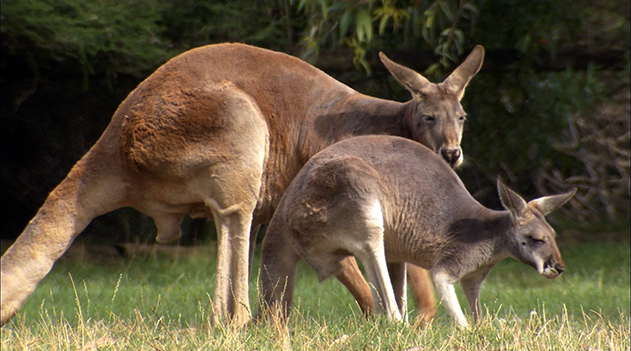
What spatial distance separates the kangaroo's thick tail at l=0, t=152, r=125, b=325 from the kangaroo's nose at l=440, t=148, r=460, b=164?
170cm

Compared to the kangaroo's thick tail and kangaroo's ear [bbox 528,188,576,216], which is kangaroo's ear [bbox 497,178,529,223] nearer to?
kangaroo's ear [bbox 528,188,576,216]

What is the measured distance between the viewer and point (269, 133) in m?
4.84

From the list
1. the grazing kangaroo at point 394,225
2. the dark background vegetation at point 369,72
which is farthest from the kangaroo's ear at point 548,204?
the dark background vegetation at point 369,72

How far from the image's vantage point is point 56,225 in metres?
4.52

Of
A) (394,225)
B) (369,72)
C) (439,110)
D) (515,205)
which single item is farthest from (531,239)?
(369,72)

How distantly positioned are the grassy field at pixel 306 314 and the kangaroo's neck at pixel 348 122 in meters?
0.91

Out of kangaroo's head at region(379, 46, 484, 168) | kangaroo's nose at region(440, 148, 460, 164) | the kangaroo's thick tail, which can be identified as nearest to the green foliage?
kangaroo's head at region(379, 46, 484, 168)

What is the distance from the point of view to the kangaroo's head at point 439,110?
4480 millimetres

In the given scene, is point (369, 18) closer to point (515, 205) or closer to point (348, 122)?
point (348, 122)

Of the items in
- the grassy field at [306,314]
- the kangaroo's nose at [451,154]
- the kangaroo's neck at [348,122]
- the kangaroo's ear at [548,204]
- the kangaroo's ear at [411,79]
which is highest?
the kangaroo's ear at [411,79]

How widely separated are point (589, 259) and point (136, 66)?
15.2ft

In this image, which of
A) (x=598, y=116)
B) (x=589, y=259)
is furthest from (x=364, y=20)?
(x=598, y=116)

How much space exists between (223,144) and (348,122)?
2.26ft

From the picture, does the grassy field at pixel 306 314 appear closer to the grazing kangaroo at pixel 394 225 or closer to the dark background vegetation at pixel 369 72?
the grazing kangaroo at pixel 394 225
